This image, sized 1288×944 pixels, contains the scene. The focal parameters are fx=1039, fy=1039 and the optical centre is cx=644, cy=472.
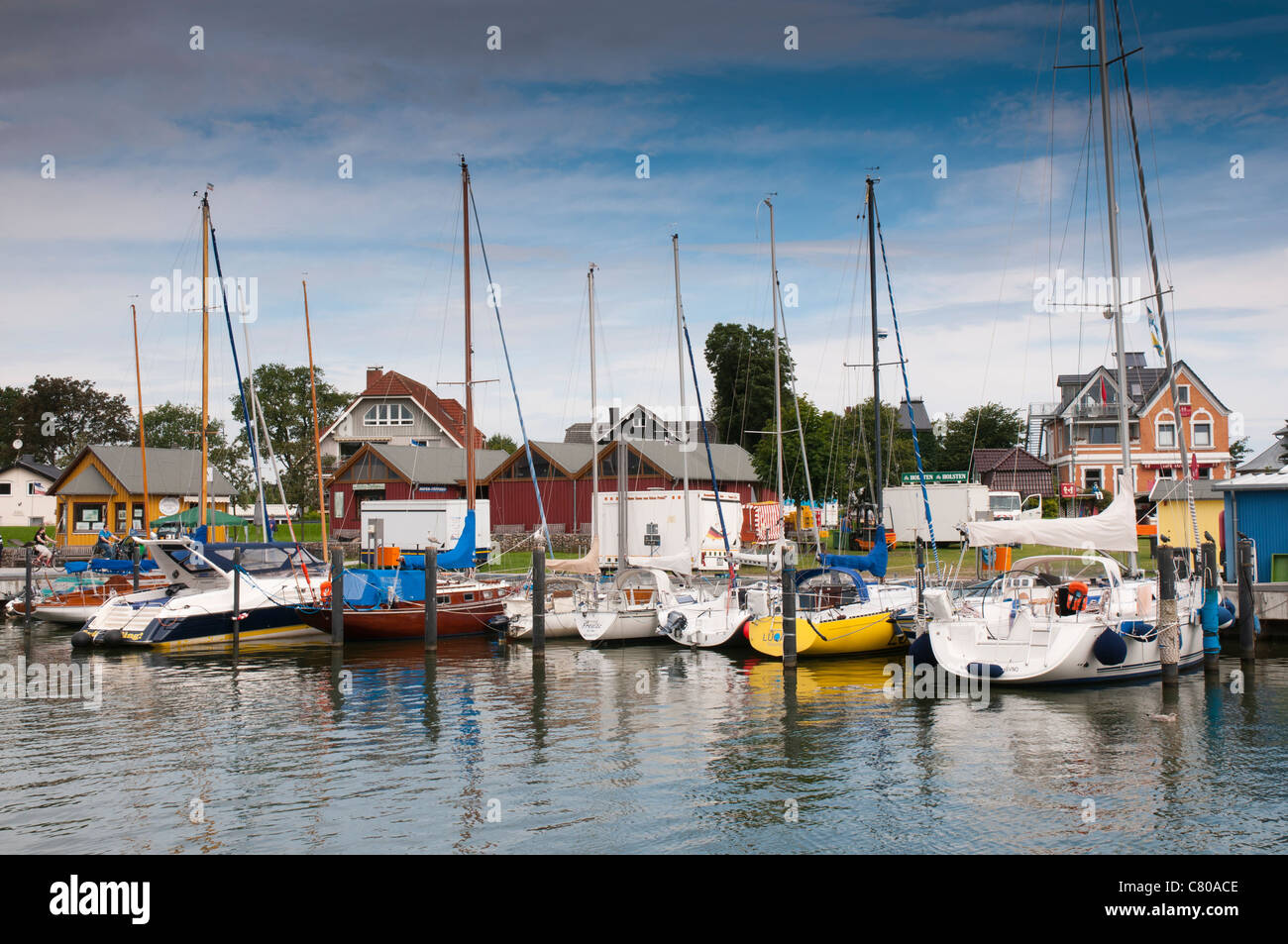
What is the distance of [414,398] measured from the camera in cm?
8181

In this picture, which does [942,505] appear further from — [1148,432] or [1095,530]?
[1095,530]

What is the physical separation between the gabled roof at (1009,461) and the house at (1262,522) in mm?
35753

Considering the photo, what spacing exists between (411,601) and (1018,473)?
4620 cm

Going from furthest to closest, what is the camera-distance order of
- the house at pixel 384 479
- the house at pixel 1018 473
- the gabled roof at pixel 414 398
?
the gabled roof at pixel 414 398
the house at pixel 1018 473
the house at pixel 384 479

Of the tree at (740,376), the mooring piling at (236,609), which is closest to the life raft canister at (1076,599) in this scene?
the mooring piling at (236,609)

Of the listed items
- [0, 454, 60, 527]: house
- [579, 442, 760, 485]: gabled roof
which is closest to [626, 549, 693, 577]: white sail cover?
[579, 442, 760, 485]: gabled roof

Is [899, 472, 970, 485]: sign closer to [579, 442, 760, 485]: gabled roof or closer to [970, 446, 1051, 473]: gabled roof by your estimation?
[579, 442, 760, 485]: gabled roof

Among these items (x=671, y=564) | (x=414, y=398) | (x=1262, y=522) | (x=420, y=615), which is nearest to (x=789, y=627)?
(x=671, y=564)

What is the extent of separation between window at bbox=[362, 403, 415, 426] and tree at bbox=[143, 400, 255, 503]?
9.99 m

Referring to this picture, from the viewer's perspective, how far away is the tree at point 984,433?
81375 mm

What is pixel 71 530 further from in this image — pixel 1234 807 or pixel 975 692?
pixel 1234 807

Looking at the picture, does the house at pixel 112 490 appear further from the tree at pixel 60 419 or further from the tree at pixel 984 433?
the tree at pixel 984 433
